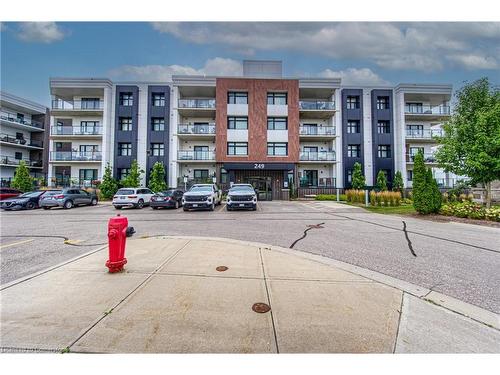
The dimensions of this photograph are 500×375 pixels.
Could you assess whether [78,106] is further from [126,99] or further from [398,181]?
[398,181]

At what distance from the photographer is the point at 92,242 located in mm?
7145

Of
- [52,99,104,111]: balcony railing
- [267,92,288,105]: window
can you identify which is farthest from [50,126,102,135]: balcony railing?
[267,92,288,105]: window

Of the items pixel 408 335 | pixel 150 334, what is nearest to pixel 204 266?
pixel 150 334

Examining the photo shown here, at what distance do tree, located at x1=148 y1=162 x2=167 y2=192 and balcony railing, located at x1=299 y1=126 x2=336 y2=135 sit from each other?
1740 centimetres

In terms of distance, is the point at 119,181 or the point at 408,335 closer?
the point at 408,335

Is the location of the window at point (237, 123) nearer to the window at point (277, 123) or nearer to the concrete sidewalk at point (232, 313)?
the window at point (277, 123)

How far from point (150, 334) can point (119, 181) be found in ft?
95.6

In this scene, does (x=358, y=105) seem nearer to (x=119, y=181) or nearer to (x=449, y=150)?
(x=449, y=150)

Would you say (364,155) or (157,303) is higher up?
(364,155)

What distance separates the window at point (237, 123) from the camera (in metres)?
28.2

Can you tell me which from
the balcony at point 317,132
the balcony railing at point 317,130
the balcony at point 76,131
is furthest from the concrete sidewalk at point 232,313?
the balcony at point 76,131

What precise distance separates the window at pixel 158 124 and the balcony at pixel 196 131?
2.70 meters

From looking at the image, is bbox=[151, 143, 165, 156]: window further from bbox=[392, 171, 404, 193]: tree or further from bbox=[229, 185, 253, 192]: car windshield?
bbox=[392, 171, 404, 193]: tree

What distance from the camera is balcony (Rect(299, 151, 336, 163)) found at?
93.6ft
